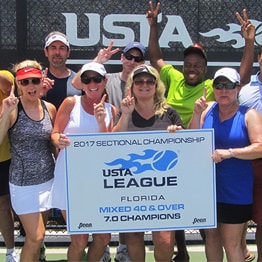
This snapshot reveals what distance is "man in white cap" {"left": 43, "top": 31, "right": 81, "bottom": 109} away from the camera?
4.10m

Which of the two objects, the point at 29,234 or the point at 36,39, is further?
the point at 36,39

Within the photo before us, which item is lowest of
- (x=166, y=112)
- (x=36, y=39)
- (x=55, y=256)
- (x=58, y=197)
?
(x=55, y=256)

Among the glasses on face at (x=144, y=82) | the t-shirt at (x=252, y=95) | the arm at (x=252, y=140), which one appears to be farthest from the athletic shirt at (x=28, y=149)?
the t-shirt at (x=252, y=95)

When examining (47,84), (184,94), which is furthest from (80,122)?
(184,94)

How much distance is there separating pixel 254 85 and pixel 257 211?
0.95 metres

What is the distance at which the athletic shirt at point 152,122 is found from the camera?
138 inches

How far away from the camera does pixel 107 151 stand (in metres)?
3.50

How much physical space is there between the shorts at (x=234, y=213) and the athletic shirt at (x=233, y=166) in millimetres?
35

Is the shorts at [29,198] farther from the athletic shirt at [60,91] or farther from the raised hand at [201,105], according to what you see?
the raised hand at [201,105]

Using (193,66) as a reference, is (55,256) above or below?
below

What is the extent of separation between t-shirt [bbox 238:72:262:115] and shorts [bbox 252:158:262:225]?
1.30 feet

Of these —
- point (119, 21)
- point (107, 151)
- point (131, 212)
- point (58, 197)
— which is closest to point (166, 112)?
point (107, 151)

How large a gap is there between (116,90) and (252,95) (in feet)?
3.71

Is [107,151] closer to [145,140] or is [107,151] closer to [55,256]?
[145,140]
